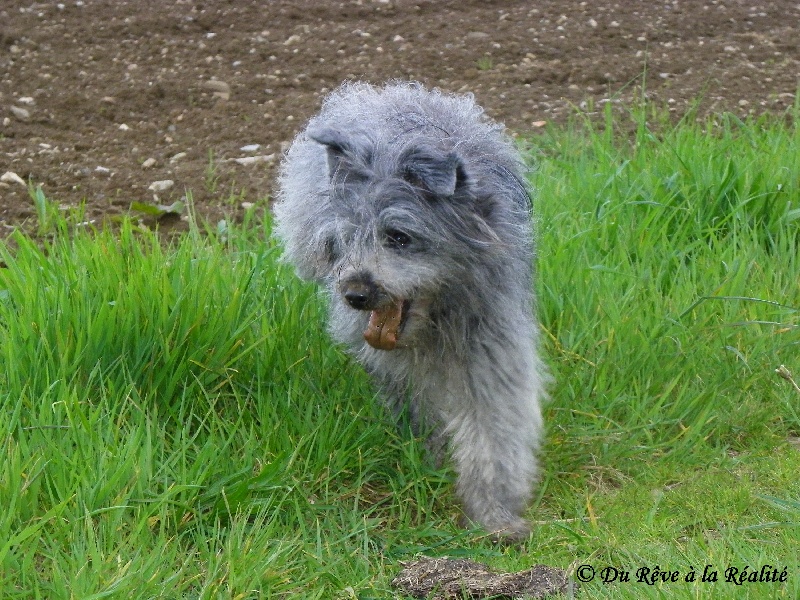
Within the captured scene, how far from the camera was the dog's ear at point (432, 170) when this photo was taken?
3.46m

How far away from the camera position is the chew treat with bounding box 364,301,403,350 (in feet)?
12.1

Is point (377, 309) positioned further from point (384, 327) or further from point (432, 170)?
point (432, 170)

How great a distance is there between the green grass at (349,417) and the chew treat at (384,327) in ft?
1.52

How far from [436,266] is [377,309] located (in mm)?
245

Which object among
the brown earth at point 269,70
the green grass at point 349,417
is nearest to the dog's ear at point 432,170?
the green grass at point 349,417

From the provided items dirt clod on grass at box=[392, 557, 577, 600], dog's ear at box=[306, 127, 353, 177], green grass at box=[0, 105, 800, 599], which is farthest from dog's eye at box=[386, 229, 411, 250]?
dirt clod on grass at box=[392, 557, 577, 600]

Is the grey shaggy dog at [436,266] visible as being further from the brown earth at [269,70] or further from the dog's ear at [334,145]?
the brown earth at [269,70]

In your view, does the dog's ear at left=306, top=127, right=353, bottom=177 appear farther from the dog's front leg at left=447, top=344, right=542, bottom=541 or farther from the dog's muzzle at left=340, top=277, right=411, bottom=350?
the dog's front leg at left=447, top=344, right=542, bottom=541

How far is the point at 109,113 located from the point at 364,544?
4097mm

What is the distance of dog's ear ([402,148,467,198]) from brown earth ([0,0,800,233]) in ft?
7.95

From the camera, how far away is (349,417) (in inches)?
163

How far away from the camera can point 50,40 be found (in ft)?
25.3

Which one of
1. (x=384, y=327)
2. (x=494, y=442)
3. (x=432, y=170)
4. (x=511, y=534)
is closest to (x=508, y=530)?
(x=511, y=534)

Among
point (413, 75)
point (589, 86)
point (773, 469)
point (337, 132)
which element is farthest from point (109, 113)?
point (773, 469)
